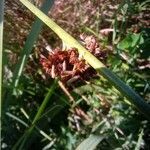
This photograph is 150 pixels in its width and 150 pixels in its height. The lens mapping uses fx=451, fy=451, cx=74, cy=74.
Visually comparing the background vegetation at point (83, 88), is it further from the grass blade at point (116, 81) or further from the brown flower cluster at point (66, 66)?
the grass blade at point (116, 81)

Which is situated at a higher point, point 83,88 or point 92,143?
point 92,143

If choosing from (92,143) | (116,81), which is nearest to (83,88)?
(92,143)

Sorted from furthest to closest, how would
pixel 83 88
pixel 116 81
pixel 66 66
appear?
pixel 83 88 → pixel 66 66 → pixel 116 81

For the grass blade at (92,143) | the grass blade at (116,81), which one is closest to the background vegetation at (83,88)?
the grass blade at (92,143)

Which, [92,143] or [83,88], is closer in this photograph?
Answer: [92,143]

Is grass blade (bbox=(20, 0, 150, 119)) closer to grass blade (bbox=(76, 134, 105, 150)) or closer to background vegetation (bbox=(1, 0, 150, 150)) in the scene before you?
grass blade (bbox=(76, 134, 105, 150))

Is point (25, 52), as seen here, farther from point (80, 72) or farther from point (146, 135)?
point (146, 135)

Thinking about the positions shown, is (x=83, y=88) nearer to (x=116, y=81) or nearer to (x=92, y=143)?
(x=92, y=143)

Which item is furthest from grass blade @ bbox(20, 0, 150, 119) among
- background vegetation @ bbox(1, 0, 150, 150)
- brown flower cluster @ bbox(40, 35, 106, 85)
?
background vegetation @ bbox(1, 0, 150, 150)

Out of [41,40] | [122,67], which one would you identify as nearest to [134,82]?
[122,67]

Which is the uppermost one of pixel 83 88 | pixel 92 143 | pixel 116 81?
pixel 116 81
